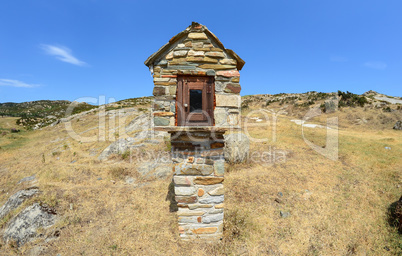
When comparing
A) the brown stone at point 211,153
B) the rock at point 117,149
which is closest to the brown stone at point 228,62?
the brown stone at point 211,153

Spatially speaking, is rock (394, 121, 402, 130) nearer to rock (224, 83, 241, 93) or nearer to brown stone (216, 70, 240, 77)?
rock (224, 83, 241, 93)

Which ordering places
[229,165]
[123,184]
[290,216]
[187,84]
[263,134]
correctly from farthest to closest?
1. [263,134]
2. [229,165]
3. [123,184]
4. [290,216]
5. [187,84]

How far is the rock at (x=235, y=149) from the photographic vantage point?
1049 cm

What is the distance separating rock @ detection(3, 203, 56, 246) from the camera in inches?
A: 225

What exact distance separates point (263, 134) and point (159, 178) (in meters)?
10.4

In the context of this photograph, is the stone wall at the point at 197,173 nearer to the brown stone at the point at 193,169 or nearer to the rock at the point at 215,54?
the brown stone at the point at 193,169

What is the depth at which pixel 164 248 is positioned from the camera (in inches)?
207

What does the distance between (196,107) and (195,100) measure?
0.63ft

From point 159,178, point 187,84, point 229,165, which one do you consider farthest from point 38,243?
point 229,165

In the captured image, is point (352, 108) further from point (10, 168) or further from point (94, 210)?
point (10, 168)

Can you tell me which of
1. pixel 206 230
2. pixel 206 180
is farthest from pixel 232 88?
pixel 206 230

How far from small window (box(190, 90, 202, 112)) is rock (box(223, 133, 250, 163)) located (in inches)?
240

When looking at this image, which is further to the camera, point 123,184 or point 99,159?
point 99,159

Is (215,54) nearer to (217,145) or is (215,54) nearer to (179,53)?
(179,53)
